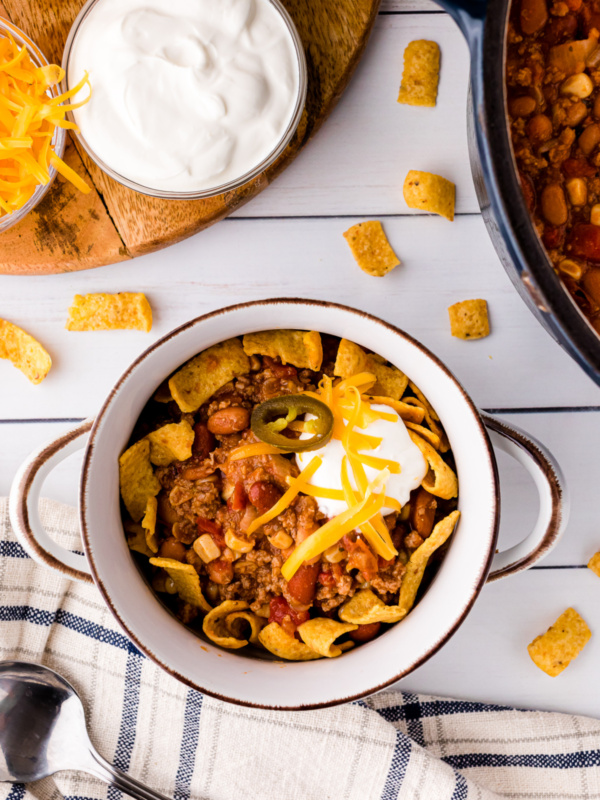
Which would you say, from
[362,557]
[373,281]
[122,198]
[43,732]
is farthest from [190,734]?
[122,198]

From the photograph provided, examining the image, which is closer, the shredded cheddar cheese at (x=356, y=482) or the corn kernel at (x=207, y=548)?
the shredded cheddar cheese at (x=356, y=482)

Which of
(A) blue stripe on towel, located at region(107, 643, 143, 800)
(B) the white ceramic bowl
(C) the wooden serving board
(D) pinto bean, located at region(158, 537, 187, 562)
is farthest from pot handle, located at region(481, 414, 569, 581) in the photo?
(A) blue stripe on towel, located at region(107, 643, 143, 800)

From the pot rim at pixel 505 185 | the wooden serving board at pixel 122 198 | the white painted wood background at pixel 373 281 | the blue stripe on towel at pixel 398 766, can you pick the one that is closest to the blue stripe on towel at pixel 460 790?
the blue stripe on towel at pixel 398 766

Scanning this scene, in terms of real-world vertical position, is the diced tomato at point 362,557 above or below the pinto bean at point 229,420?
below

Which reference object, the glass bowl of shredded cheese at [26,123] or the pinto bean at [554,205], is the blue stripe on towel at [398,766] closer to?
the pinto bean at [554,205]

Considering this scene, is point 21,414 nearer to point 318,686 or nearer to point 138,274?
point 138,274
